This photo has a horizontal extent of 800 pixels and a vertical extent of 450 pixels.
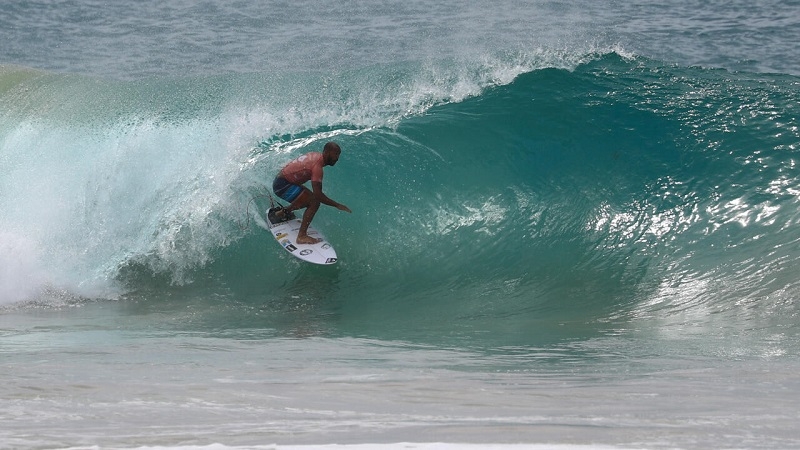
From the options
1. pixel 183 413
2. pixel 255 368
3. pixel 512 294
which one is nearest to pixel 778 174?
pixel 512 294

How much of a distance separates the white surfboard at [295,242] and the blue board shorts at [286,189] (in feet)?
0.86

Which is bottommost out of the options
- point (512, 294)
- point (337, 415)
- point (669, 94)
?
point (512, 294)

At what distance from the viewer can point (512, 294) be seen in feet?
27.2

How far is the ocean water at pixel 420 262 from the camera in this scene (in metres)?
4.03

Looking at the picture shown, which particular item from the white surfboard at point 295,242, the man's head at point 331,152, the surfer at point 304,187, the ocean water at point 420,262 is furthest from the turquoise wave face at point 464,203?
the man's head at point 331,152

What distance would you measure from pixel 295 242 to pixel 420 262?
1285mm

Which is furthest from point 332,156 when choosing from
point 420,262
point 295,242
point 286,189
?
point 420,262

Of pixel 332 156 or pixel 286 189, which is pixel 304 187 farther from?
pixel 332 156

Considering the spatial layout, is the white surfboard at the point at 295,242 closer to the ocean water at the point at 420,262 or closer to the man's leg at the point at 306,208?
the man's leg at the point at 306,208

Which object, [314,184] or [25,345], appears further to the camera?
[314,184]

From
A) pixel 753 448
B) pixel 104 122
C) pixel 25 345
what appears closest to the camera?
pixel 753 448

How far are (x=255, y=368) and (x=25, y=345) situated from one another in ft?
6.42

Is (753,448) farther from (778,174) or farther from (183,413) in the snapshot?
(778,174)

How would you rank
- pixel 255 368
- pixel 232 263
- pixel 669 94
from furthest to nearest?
1. pixel 669 94
2. pixel 232 263
3. pixel 255 368
